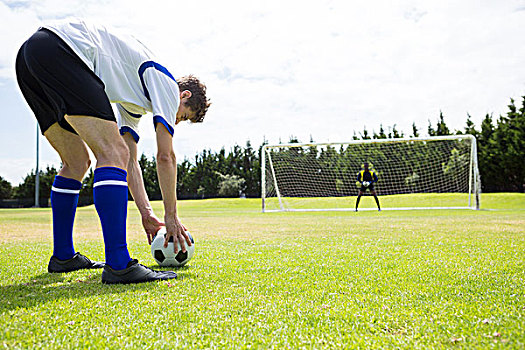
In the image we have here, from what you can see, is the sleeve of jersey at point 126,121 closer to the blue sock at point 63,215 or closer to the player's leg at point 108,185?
the blue sock at point 63,215

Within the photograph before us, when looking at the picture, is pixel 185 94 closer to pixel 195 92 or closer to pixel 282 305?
pixel 195 92

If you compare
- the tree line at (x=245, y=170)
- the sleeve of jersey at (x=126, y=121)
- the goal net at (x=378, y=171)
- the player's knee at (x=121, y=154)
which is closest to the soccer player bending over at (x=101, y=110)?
the player's knee at (x=121, y=154)

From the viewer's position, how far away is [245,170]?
149 feet

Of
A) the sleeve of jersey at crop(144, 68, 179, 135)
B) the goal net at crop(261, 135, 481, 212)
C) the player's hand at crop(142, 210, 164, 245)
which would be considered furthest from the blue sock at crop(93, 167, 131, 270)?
the goal net at crop(261, 135, 481, 212)

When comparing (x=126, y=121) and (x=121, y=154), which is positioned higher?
(x=126, y=121)

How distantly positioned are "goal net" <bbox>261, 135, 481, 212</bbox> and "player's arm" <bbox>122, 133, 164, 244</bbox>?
2093 centimetres

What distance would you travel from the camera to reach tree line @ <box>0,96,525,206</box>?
98.9 ft

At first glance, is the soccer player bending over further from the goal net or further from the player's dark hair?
the goal net

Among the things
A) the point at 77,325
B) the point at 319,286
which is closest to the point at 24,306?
the point at 77,325

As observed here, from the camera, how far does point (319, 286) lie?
250 cm

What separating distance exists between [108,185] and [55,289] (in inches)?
27.4

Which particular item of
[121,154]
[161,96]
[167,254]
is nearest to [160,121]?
[161,96]

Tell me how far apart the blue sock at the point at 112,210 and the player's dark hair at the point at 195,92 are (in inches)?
38.3

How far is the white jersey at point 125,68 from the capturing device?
2682 millimetres
